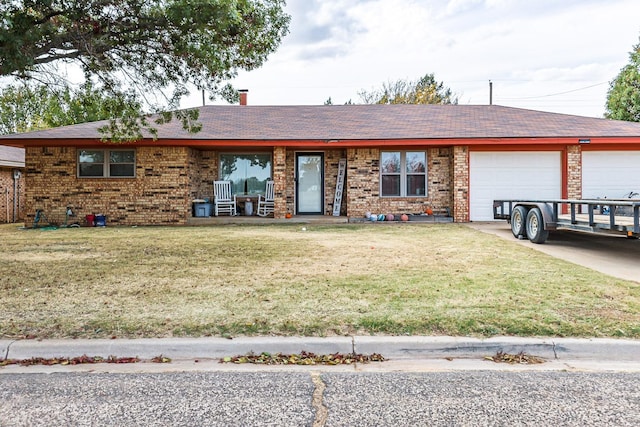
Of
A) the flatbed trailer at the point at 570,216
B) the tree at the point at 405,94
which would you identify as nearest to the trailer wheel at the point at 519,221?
the flatbed trailer at the point at 570,216

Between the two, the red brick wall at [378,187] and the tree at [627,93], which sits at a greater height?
the tree at [627,93]

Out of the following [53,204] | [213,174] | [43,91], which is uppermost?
[43,91]

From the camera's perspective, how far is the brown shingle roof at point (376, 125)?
44.9 feet

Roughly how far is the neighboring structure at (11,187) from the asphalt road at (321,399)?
56.7 feet

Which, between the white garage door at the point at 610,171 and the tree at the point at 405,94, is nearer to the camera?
the white garage door at the point at 610,171

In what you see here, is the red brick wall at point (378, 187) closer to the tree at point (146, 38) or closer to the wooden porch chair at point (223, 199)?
the wooden porch chair at point (223, 199)

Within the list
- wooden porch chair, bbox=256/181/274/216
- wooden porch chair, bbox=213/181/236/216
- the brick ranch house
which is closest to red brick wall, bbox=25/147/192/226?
the brick ranch house

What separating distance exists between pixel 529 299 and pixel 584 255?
3.78 metres

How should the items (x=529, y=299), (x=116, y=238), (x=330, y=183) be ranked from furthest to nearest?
1. (x=330, y=183)
2. (x=116, y=238)
3. (x=529, y=299)

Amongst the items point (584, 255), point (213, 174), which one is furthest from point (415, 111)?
point (584, 255)

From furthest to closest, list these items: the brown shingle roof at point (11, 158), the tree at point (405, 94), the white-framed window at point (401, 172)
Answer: the tree at point (405, 94) → the brown shingle roof at point (11, 158) → the white-framed window at point (401, 172)

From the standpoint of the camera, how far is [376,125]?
15273mm

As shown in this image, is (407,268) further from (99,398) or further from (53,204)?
(53,204)

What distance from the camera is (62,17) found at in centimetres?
746
